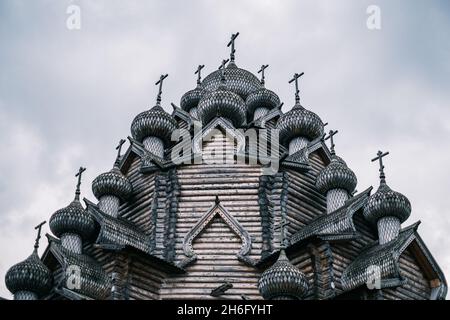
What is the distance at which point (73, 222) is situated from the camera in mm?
17281

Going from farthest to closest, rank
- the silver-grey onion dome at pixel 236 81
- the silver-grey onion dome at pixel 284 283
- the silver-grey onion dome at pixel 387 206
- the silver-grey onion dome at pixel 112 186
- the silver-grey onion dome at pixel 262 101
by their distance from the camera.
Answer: the silver-grey onion dome at pixel 236 81 → the silver-grey onion dome at pixel 262 101 → the silver-grey onion dome at pixel 112 186 → the silver-grey onion dome at pixel 387 206 → the silver-grey onion dome at pixel 284 283

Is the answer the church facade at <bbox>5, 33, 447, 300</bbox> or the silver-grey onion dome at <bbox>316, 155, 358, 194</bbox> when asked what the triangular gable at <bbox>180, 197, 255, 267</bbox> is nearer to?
the church facade at <bbox>5, 33, 447, 300</bbox>

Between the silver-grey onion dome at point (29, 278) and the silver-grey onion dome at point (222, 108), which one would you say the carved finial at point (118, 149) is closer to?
the silver-grey onion dome at point (222, 108)

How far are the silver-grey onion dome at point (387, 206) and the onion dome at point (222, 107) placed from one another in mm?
5715

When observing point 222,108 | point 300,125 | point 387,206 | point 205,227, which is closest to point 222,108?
point 222,108

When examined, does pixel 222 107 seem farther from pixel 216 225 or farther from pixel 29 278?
pixel 29 278

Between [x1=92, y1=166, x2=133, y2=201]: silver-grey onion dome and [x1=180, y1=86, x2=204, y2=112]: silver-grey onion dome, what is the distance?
268 inches

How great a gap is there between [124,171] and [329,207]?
6.54 m

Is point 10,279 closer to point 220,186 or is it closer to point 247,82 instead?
point 220,186

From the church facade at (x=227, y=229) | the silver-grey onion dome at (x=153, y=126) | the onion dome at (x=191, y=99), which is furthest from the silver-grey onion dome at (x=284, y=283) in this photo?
the onion dome at (x=191, y=99)

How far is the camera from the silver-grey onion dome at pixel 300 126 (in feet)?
70.4

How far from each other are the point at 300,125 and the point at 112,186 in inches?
245

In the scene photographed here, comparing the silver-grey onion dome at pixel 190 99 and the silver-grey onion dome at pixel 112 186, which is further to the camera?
the silver-grey onion dome at pixel 190 99
